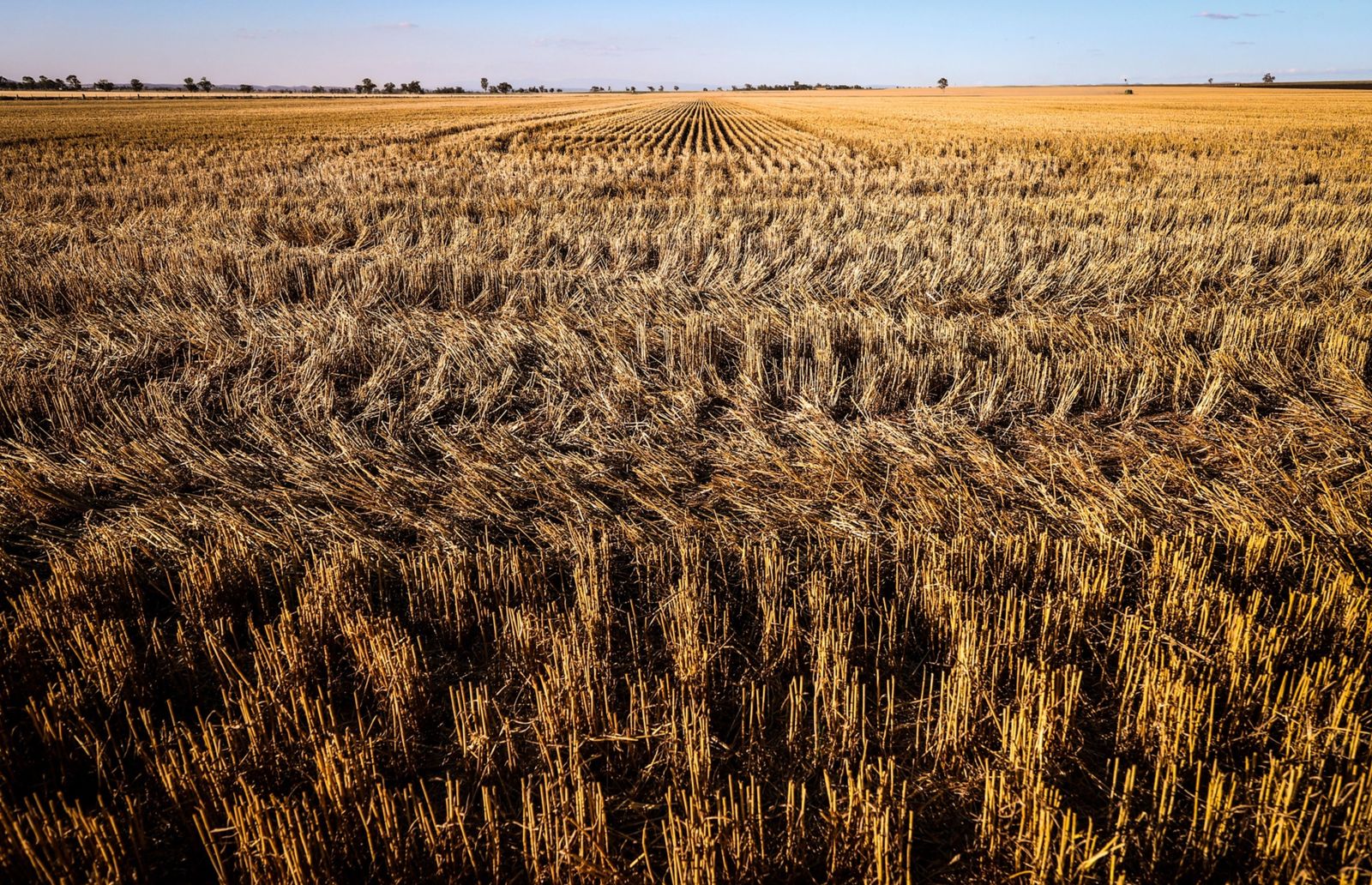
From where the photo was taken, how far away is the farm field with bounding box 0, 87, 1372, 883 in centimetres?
210

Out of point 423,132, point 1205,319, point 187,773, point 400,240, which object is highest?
point 423,132

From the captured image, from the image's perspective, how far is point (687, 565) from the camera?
3.26 metres

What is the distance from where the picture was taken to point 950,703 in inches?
94.3

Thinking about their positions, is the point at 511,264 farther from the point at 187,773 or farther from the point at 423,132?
the point at 423,132

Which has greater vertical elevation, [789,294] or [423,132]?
[423,132]

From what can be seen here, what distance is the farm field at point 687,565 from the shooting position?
210 centimetres

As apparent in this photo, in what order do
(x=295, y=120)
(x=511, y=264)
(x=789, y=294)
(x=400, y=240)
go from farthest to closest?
1. (x=295, y=120)
2. (x=400, y=240)
3. (x=511, y=264)
4. (x=789, y=294)

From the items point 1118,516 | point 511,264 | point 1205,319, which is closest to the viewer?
point 1118,516

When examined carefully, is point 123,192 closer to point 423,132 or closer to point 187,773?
point 187,773

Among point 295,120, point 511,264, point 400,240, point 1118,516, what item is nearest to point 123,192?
point 400,240

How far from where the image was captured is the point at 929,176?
46.1 ft

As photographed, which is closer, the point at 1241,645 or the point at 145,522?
the point at 1241,645

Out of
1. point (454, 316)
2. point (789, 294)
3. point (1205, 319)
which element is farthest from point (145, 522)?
point (1205, 319)

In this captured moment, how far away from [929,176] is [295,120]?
110 feet
